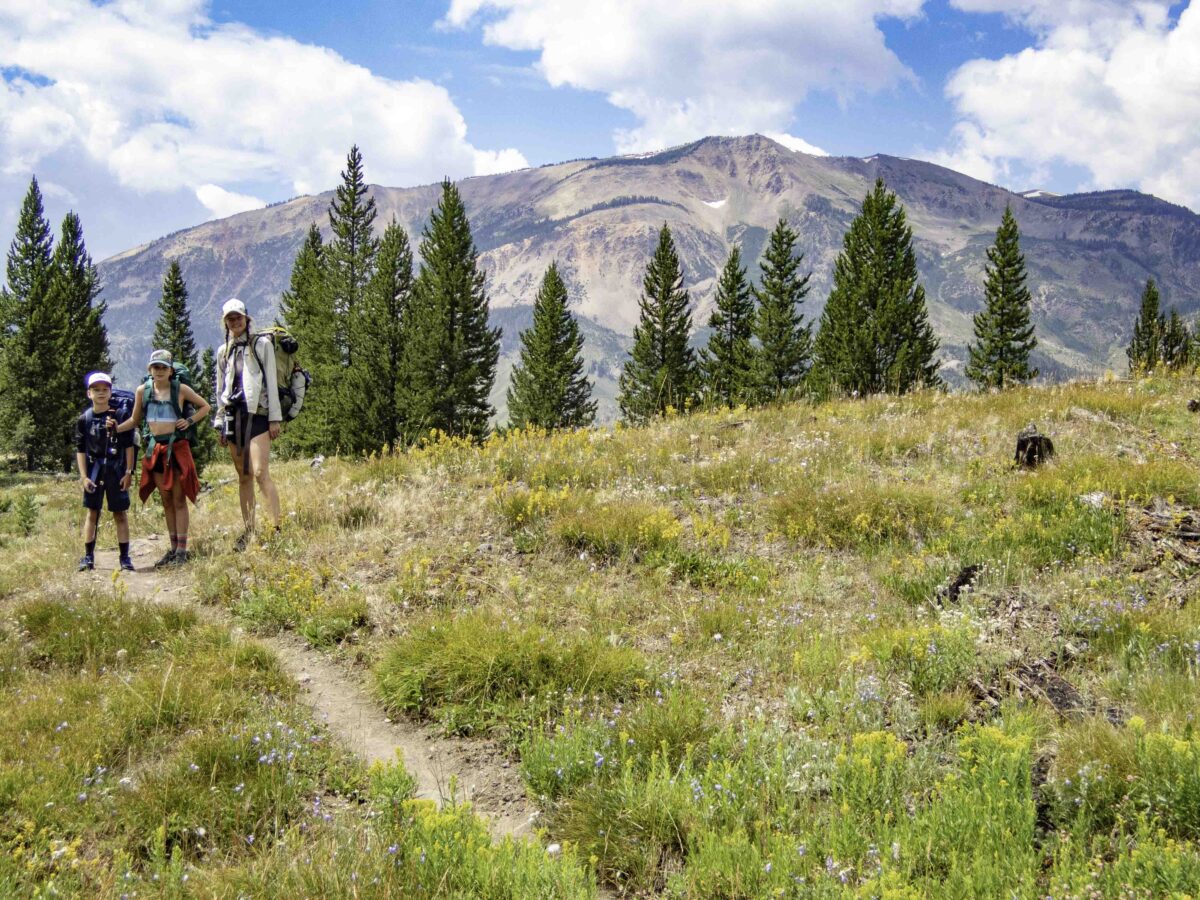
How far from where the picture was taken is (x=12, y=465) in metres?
44.7

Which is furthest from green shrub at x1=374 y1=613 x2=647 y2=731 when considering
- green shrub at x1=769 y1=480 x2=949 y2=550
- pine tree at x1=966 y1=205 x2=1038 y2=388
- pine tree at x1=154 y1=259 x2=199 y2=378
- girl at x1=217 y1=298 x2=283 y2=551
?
pine tree at x1=966 y1=205 x2=1038 y2=388

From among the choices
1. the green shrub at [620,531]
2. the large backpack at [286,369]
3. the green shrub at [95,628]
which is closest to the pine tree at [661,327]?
the large backpack at [286,369]

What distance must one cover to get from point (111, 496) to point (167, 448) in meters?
0.82

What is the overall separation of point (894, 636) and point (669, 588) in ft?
6.55

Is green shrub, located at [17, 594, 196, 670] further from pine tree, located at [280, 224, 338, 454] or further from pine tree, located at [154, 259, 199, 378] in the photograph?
pine tree, located at [154, 259, 199, 378]

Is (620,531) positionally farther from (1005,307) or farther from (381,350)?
(1005,307)

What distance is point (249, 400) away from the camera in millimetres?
7879

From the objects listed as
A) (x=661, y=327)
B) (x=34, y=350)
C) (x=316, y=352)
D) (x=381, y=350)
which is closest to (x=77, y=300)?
(x=34, y=350)

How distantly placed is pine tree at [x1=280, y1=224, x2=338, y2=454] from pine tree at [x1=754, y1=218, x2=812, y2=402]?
107ft

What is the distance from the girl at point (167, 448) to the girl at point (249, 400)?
68cm

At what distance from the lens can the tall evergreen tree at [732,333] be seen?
56656 millimetres

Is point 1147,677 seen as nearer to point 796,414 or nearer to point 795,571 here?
point 795,571

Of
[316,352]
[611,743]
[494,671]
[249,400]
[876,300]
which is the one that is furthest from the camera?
[876,300]

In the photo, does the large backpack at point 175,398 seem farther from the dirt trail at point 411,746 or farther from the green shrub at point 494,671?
the green shrub at point 494,671
